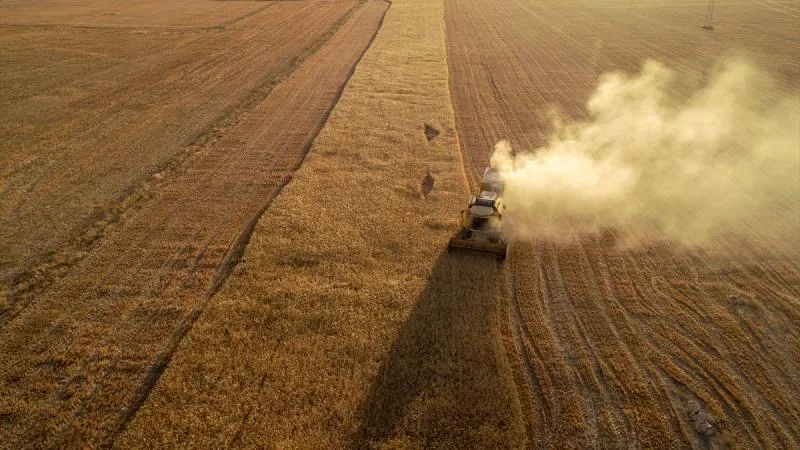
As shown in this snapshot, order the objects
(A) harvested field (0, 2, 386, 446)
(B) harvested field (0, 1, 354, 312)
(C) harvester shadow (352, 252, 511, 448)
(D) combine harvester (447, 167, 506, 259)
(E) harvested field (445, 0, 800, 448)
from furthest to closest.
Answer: (B) harvested field (0, 1, 354, 312)
(D) combine harvester (447, 167, 506, 259)
(A) harvested field (0, 2, 386, 446)
(E) harvested field (445, 0, 800, 448)
(C) harvester shadow (352, 252, 511, 448)

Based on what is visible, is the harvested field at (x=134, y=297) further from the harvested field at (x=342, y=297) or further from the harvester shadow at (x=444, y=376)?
the harvester shadow at (x=444, y=376)

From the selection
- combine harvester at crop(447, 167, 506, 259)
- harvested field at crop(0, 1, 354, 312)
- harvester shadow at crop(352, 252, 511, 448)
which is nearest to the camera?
harvester shadow at crop(352, 252, 511, 448)

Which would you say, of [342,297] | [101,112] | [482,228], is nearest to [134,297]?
[342,297]

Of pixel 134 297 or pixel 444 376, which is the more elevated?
pixel 134 297

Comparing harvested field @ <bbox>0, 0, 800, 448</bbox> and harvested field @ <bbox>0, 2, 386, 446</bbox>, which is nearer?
harvested field @ <bbox>0, 0, 800, 448</bbox>

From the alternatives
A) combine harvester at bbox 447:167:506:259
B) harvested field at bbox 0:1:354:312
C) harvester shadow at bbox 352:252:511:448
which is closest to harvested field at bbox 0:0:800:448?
harvester shadow at bbox 352:252:511:448

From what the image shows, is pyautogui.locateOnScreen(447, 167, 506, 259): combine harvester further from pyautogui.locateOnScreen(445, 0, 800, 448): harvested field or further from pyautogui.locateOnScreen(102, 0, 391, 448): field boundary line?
pyautogui.locateOnScreen(102, 0, 391, 448): field boundary line

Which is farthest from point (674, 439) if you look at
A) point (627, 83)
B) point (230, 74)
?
point (230, 74)

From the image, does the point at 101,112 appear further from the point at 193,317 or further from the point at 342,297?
the point at 342,297
